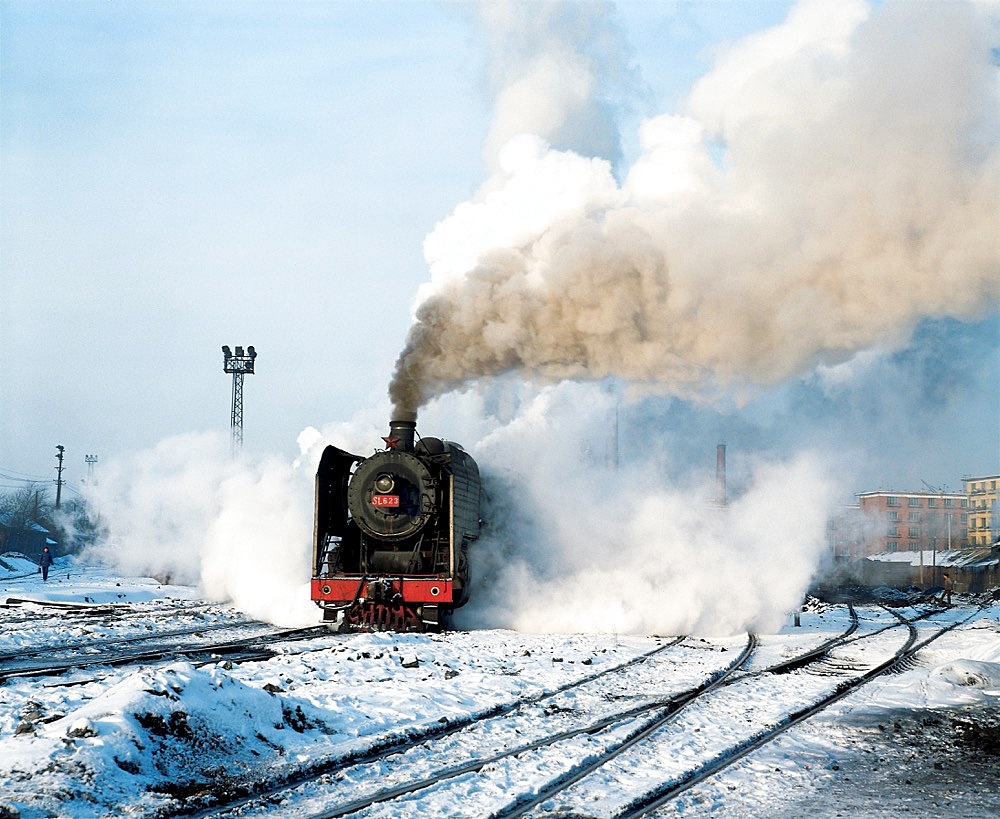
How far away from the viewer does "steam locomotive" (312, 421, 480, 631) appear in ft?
63.2

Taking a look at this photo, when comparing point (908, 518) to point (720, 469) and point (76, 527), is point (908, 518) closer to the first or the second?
point (720, 469)

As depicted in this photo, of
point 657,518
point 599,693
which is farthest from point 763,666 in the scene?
point 657,518


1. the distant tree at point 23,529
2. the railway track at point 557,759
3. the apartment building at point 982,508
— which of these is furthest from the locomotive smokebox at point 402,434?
the apartment building at point 982,508

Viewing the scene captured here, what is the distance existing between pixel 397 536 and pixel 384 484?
3.48 feet

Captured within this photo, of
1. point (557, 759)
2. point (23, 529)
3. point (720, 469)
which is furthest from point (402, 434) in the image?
point (23, 529)

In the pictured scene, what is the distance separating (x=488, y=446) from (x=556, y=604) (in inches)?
299

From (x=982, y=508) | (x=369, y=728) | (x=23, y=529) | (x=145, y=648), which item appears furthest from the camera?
(x=982, y=508)

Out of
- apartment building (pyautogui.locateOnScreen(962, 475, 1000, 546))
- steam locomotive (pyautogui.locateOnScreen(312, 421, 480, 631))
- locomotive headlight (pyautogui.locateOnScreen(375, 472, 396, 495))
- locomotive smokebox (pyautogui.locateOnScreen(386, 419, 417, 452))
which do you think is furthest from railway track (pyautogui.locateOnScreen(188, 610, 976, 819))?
apartment building (pyautogui.locateOnScreen(962, 475, 1000, 546))

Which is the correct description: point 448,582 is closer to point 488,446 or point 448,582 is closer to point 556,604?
point 556,604

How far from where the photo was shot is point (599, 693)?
12.6 metres

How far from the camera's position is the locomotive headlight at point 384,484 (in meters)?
19.7

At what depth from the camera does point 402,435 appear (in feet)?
69.4

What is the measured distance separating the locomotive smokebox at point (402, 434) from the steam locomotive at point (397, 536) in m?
0.03

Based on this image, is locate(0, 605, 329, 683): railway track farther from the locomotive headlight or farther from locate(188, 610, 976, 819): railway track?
locate(188, 610, 976, 819): railway track
